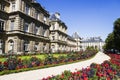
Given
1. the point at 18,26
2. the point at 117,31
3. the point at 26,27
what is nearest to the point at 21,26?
the point at 18,26

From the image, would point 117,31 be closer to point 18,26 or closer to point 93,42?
point 18,26

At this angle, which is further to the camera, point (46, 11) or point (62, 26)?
point (62, 26)

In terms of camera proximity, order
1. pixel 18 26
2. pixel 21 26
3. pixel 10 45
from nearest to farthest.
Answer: pixel 18 26 < pixel 10 45 < pixel 21 26

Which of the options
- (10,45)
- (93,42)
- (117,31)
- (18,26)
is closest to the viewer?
(18,26)

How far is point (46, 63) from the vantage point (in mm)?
18469

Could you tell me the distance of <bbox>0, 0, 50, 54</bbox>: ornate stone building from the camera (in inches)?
1177

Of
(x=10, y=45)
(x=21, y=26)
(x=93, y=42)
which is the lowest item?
(x=10, y=45)

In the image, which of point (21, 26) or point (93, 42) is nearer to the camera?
point (21, 26)

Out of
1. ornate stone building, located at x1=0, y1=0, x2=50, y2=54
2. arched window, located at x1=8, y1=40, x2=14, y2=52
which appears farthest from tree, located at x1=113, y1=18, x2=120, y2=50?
arched window, located at x1=8, y1=40, x2=14, y2=52

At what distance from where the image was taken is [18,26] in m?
30.0

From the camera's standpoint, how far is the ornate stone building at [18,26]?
2991 cm

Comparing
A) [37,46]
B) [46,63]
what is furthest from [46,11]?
[46,63]

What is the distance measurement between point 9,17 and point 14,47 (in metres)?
7.01

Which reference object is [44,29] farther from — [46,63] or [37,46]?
[46,63]
